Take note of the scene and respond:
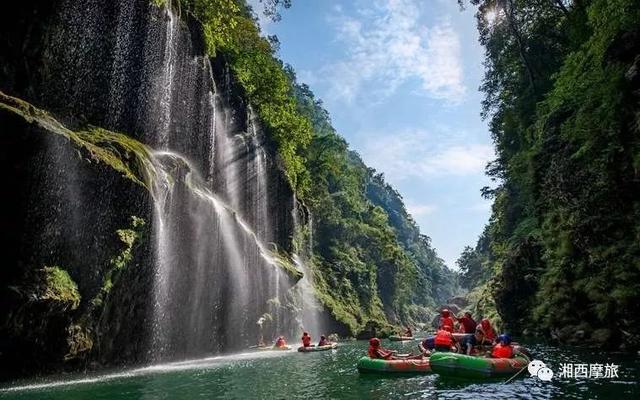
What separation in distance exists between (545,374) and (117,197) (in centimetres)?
1520

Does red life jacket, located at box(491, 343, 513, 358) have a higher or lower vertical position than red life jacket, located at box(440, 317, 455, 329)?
lower

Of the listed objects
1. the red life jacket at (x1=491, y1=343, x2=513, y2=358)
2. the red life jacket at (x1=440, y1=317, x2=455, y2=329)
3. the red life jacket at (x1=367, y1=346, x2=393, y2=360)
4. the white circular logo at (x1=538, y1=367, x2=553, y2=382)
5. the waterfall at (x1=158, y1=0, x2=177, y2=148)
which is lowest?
the white circular logo at (x1=538, y1=367, x2=553, y2=382)

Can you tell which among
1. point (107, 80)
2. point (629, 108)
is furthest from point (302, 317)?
point (629, 108)

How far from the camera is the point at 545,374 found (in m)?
13.1

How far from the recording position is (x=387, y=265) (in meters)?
82.8

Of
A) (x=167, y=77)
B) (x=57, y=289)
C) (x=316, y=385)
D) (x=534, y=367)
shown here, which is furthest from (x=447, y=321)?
(x=167, y=77)

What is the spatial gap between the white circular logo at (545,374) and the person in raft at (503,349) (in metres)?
0.91

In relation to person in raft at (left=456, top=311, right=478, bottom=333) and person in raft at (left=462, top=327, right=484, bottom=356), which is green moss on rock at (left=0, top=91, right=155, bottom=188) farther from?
person in raft at (left=462, top=327, right=484, bottom=356)

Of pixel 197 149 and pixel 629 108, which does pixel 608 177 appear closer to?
pixel 629 108

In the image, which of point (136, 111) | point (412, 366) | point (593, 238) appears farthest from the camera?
point (136, 111)

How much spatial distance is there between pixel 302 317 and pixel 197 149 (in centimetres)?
2220

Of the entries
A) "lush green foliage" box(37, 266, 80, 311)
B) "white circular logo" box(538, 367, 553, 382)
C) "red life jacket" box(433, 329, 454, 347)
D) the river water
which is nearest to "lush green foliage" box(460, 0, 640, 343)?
the river water

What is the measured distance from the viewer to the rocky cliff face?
14.1 meters

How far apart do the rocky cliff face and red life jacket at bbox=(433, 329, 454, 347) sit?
1150 centimetres
